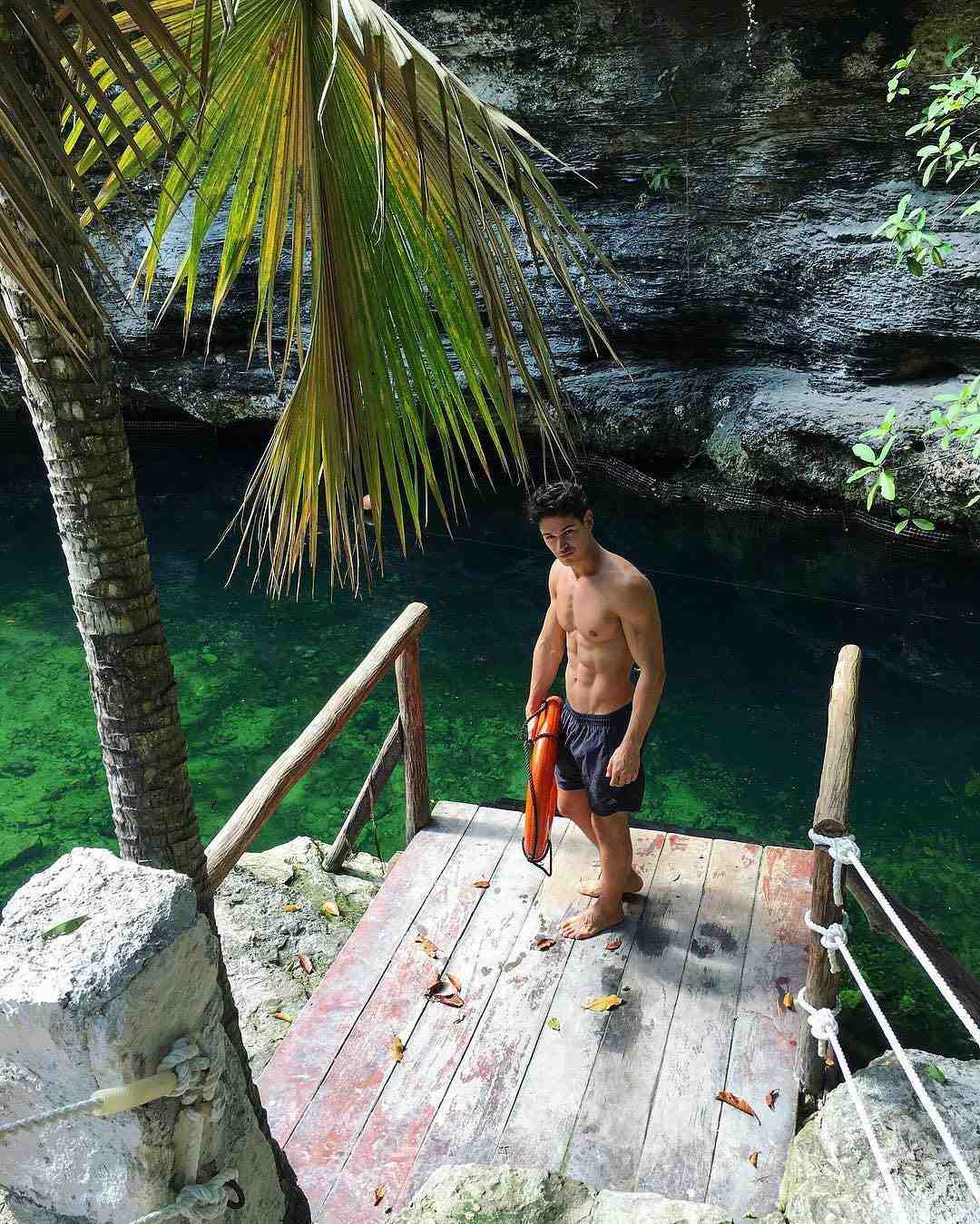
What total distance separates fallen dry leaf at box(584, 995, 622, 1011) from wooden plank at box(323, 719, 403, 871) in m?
1.57

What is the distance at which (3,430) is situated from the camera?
13.5 m

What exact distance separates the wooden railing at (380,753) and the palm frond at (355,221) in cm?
118

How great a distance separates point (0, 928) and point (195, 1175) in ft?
1.75

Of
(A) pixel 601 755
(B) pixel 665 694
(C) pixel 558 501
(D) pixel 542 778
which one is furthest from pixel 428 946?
(B) pixel 665 694

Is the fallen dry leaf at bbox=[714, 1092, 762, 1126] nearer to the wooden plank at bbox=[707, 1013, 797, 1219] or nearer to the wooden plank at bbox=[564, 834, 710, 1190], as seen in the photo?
the wooden plank at bbox=[707, 1013, 797, 1219]

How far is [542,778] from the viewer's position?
12.5ft

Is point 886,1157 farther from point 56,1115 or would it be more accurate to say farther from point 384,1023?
point 56,1115

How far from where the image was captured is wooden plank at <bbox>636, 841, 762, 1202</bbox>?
302 centimetres

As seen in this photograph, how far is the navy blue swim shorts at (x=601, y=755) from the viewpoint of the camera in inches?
146

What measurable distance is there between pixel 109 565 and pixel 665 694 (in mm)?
6000

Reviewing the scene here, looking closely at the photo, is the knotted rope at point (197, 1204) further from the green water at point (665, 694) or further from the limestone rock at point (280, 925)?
the green water at point (665, 694)

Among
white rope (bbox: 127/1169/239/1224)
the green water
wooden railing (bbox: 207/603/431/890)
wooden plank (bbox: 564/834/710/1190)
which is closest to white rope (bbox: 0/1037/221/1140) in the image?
white rope (bbox: 127/1169/239/1224)

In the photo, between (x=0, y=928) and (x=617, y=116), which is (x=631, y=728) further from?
(x=617, y=116)

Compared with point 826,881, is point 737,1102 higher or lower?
lower
